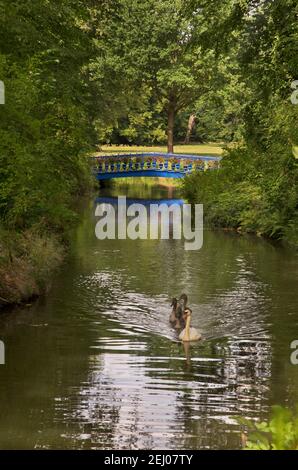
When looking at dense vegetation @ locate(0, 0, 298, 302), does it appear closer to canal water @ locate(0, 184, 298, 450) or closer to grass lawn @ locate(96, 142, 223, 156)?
canal water @ locate(0, 184, 298, 450)

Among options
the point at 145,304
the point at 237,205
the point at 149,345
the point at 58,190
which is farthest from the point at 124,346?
the point at 237,205

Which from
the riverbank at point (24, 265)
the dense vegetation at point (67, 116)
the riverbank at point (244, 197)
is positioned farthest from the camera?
the riverbank at point (244, 197)

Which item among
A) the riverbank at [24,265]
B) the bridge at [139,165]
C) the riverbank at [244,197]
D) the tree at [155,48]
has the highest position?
the tree at [155,48]

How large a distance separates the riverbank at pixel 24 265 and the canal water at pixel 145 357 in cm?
41

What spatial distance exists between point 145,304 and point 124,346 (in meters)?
4.20

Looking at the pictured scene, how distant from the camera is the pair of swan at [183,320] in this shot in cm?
1666

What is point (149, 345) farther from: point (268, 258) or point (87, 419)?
point (268, 258)

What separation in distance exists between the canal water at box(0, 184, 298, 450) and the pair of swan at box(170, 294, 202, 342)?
0.76ft

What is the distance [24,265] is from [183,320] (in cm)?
423

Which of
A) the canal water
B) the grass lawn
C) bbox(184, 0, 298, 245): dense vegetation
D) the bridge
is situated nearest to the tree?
the bridge

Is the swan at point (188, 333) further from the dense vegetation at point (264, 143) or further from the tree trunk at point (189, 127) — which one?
the tree trunk at point (189, 127)

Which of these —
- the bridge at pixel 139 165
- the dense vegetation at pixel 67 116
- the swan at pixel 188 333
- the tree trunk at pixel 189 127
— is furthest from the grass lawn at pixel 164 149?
the swan at pixel 188 333

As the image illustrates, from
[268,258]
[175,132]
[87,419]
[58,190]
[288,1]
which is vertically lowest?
[87,419]
